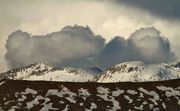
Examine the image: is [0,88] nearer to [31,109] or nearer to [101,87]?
[31,109]

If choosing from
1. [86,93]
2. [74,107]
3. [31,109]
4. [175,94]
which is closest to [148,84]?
[175,94]

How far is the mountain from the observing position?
116 metres

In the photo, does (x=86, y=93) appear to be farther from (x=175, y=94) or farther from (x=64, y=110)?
(x=175, y=94)

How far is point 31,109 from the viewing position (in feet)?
369

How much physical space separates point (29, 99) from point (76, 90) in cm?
1472

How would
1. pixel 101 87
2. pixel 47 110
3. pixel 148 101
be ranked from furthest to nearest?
1. pixel 101 87
2. pixel 148 101
3. pixel 47 110

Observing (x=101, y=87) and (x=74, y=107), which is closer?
(x=74, y=107)

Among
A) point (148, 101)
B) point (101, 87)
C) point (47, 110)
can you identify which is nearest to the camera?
point (47, 110)

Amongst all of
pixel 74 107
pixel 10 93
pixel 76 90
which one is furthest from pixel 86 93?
pixel 10 93

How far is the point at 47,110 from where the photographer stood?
112 m

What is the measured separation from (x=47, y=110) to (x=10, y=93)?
50.5 ft

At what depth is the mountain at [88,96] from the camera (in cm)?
11589

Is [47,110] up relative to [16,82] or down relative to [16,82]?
down

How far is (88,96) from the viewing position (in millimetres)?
123875
